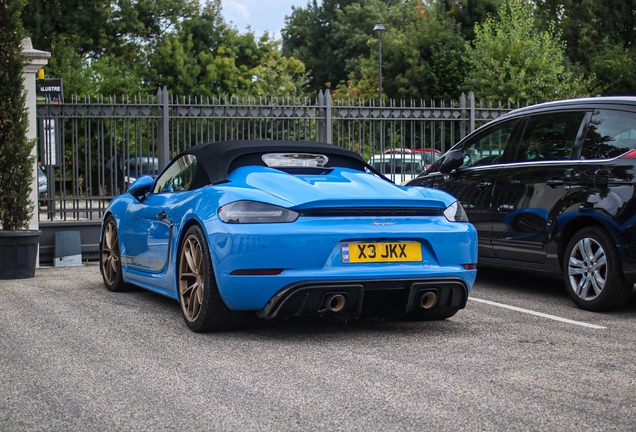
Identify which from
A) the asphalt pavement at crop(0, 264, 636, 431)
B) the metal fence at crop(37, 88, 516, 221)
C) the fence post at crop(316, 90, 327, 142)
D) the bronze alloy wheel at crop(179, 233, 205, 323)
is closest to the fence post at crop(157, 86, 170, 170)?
the metal fence at crop(37, 88, 516, 221)

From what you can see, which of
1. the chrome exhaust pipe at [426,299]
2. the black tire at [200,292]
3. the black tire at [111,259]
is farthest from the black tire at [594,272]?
the black tire at [111,259]

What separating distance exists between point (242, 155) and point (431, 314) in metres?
1.72

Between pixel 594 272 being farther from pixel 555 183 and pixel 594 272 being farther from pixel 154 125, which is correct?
pixel 154 125

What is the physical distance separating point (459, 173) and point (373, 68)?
4001cm

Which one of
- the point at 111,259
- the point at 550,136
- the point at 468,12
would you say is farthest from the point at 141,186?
the point at 468,12

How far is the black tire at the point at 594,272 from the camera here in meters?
6.62

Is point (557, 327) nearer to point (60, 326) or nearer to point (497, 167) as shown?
point (497, 167)

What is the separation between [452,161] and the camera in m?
8.36

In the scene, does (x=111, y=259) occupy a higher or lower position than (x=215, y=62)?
lower

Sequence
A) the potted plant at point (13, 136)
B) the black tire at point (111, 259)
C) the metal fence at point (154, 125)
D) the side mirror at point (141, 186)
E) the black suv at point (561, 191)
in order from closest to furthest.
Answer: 1. the black suv at point (561, 191)
2. the side mirror at point (141, 186)
3. the black tire at point (111, 259)
4. the potted plant at point (13, 136)
5. the metal fence at point (154, 125)

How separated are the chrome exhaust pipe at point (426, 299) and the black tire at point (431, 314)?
1.73 ft

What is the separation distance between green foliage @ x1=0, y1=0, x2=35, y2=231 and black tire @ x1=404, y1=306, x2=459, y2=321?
5256 mm

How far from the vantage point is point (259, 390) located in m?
4.21

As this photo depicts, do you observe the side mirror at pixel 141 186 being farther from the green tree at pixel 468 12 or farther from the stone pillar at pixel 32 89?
the green tree at pixel 468 12
